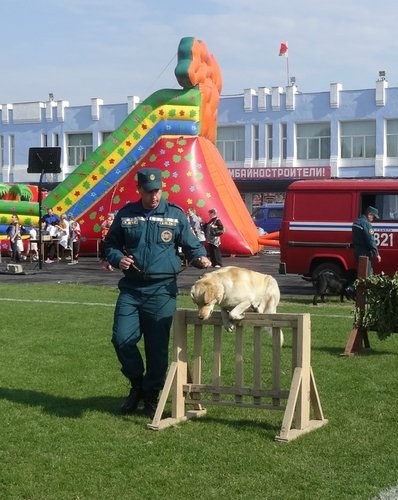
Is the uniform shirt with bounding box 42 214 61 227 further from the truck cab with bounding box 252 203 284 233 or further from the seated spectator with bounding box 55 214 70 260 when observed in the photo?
the truck cab with bounding box 252 203 284 233

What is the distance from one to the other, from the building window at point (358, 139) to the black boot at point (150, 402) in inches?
2128

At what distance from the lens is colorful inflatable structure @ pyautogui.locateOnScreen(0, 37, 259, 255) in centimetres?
2923

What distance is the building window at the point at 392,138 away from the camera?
59.8 meters

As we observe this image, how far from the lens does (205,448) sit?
690 cm

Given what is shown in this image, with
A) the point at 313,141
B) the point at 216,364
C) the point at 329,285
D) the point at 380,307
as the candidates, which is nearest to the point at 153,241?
the point at 216,364

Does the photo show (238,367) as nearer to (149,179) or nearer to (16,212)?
(149,179)

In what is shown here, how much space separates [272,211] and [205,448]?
3512cm

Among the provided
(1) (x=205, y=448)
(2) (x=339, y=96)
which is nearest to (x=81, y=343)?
(1) (x=205, y=448)

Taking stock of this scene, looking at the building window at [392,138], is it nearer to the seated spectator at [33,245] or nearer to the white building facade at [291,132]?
the white building facade at [291,132]

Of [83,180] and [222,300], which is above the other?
[83,180]

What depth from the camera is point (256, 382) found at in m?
7.77

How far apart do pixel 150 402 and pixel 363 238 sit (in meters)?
9.77

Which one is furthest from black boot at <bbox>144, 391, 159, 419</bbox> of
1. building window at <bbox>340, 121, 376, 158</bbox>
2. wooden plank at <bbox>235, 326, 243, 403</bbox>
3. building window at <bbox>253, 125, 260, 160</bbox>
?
building window at <bbox>253, 125, 260, 160</bbox>

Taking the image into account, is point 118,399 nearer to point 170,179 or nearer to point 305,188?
point 305,188
